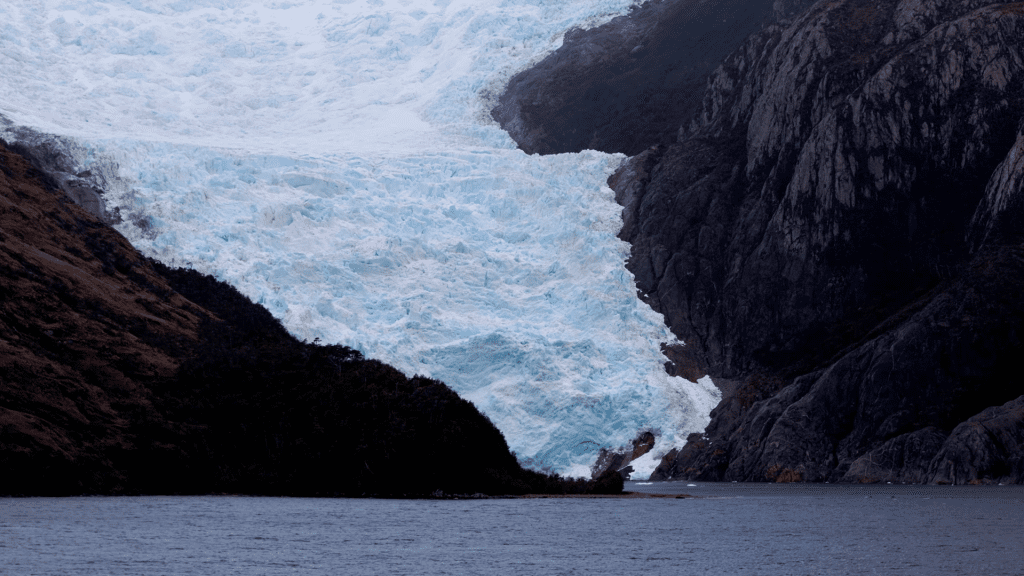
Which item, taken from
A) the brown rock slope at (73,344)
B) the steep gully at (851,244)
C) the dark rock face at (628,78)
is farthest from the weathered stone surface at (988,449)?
the dark rock face at (628,78)

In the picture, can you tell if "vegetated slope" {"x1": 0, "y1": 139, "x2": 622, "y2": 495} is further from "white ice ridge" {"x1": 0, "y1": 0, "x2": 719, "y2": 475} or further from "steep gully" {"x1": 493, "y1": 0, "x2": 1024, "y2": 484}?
"steep gully" {"x1": 493, "y1": 0, "x2": 1024, "y2": 484}

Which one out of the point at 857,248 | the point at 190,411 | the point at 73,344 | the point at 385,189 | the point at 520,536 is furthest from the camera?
the point at 385,189

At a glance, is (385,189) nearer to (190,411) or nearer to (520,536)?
(190,411)

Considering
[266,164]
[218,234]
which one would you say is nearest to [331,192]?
[266,164]

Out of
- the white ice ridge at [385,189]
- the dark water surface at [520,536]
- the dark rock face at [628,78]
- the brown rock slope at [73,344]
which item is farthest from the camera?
the dark rock face at [628,78]

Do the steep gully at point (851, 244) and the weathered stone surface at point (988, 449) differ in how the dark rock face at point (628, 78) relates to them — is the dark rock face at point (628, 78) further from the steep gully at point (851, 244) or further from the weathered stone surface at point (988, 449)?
the weathered stone surface at point (988, 449)

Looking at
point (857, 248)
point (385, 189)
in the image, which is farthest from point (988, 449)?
point (385, 189)
